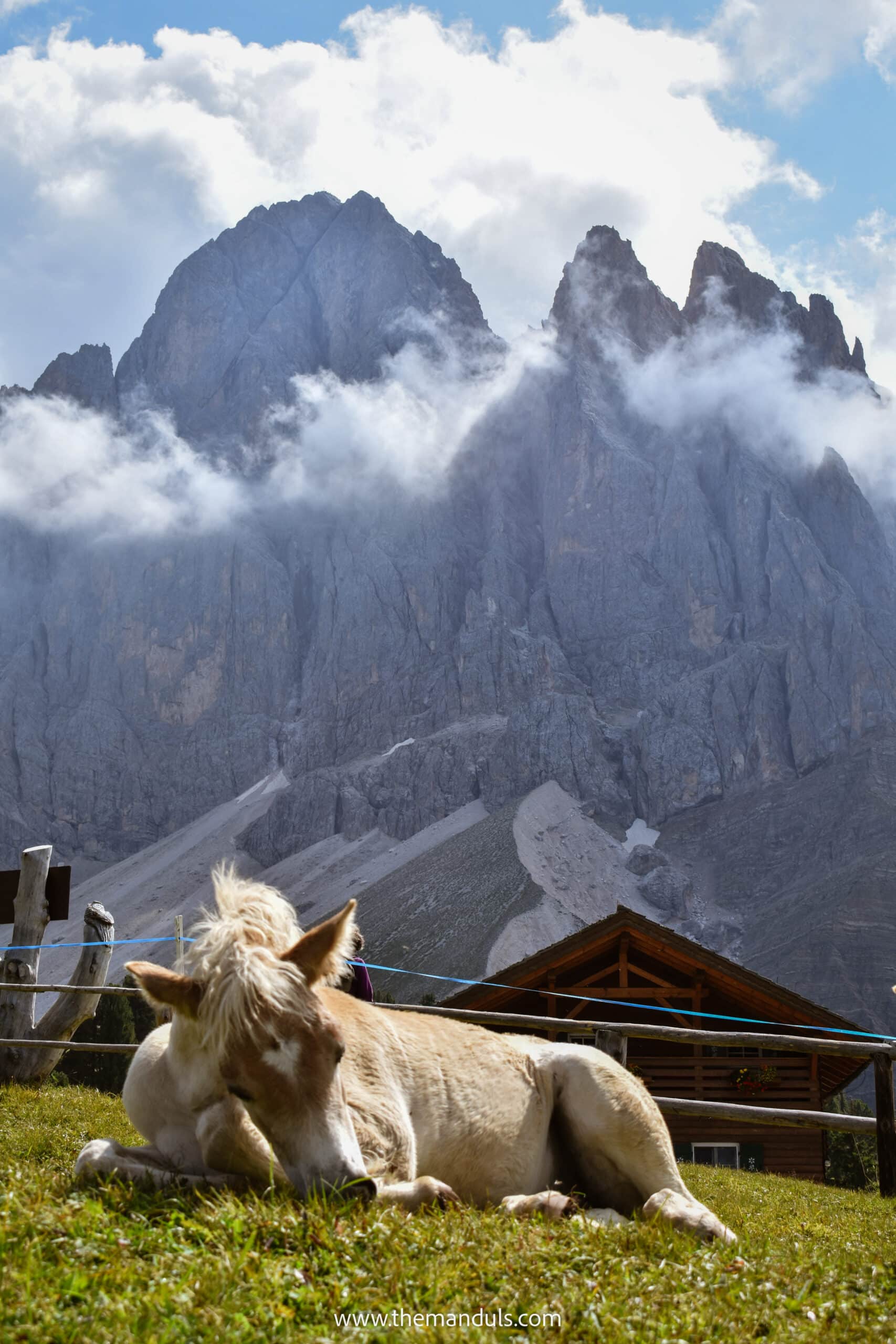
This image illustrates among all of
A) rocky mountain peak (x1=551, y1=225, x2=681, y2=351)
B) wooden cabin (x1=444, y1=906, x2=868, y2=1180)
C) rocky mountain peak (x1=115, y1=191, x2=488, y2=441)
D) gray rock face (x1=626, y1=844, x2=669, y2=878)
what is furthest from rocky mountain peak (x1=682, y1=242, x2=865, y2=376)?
wooden cabin (x1=444, y1=906, x2=868, y2=1180)

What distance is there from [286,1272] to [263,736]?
148718 mm

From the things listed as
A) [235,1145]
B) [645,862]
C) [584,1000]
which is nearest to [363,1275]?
[235,1145]

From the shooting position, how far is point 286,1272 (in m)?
3.13

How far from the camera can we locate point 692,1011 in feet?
66.8

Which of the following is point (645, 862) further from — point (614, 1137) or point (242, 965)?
point (242, 965)

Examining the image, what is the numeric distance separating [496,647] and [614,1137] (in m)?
137

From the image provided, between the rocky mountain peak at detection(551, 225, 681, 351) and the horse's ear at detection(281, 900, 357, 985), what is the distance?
175 meters

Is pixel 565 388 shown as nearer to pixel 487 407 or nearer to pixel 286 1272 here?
pixel 487 407

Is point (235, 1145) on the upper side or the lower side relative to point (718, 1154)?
upper

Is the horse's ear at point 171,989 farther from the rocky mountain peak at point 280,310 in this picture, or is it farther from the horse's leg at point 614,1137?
the rocky mountain peak at point 280,310

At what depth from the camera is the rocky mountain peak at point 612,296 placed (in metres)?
171

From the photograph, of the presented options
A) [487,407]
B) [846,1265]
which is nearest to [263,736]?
[487,407]

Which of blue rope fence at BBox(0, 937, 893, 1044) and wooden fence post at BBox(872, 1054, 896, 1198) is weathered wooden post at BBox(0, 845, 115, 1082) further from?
wooden fence post at BBox(872, 1054, 896, 1198)

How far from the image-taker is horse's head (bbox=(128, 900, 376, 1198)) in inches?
147
